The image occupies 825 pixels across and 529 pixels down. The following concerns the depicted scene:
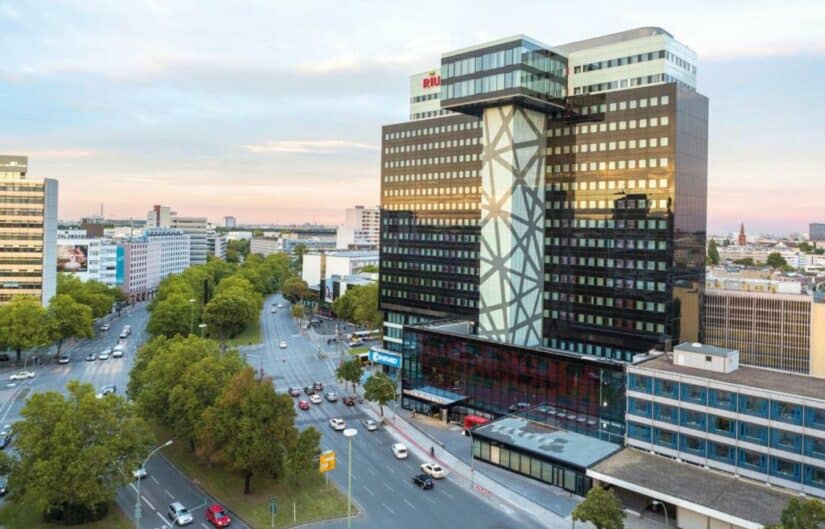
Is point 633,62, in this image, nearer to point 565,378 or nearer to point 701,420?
point 565,378

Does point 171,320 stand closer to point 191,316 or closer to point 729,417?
point 191,316

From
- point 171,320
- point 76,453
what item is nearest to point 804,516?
point 76,453

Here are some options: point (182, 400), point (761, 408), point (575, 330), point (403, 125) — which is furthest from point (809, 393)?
point (403, 125)

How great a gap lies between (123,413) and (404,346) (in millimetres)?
43809

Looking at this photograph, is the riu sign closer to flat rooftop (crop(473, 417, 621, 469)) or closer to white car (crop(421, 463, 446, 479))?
flat rooftop (crop(473, 417, 621, 469))

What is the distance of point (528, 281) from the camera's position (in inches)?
3935

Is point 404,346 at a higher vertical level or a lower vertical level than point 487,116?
lower

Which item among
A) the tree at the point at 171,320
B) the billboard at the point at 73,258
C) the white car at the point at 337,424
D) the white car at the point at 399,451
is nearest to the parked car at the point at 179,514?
the white car at the point at 399,451

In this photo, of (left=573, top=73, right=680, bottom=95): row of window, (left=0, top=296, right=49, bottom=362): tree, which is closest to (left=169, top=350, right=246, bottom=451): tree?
(left=573, top=73, right=680, bottom=95): row of window

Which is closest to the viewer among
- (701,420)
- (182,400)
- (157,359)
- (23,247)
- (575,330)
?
(701,420)

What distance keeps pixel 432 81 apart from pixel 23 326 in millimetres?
88359

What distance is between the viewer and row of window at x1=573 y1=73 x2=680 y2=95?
88250mm

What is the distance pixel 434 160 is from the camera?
4732 inches

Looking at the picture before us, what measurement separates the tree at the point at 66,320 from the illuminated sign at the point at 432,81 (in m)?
82.0
